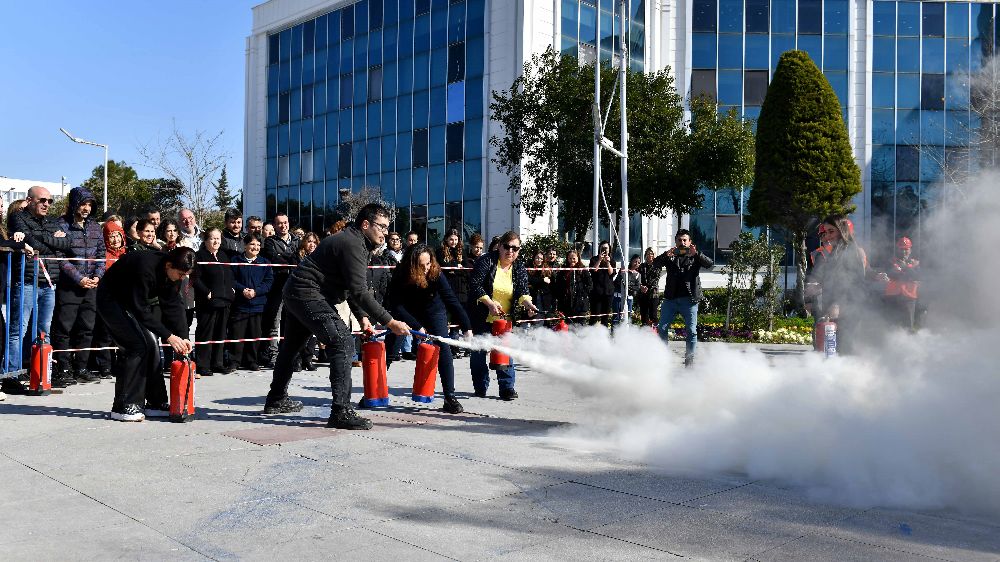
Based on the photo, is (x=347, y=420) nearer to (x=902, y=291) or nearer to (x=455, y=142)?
(x=902, y=291)

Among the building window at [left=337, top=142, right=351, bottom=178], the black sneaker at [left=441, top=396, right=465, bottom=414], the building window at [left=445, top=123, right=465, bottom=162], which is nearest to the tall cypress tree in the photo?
the building window at [left=445, top=123, right=465, bottom=162]

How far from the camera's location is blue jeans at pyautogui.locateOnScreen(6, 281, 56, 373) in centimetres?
895

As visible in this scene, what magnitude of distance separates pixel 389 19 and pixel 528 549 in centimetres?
3683

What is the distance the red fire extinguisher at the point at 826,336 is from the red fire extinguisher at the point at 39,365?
26.6ft

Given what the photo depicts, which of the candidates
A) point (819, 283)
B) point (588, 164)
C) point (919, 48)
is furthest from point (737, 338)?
point (919, 48)

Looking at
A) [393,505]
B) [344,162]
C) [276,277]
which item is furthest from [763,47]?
[393,505]

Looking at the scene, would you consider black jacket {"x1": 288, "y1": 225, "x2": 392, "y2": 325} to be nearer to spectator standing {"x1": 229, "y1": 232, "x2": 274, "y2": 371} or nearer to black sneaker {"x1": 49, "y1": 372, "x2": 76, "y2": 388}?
black sneaker {"x1": 49, "y1": 372, "x2": 76, "y2": 388}

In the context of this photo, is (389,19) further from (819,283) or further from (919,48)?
(819,283)

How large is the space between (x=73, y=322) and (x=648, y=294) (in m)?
11.0

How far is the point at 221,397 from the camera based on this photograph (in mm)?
9117

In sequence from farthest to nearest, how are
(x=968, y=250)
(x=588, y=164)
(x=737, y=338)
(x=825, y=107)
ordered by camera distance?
(x=825, y=107) → (x=588, y=164) → (x=737, y=338) → (x=968, y=250)

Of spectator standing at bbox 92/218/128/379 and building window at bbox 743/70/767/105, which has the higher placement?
building window at bbox 743/70/767/105

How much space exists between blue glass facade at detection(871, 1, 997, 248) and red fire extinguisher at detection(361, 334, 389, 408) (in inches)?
1304

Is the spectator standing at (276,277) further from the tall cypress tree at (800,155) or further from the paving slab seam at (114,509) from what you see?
the tall cypress tree at (800,155)
